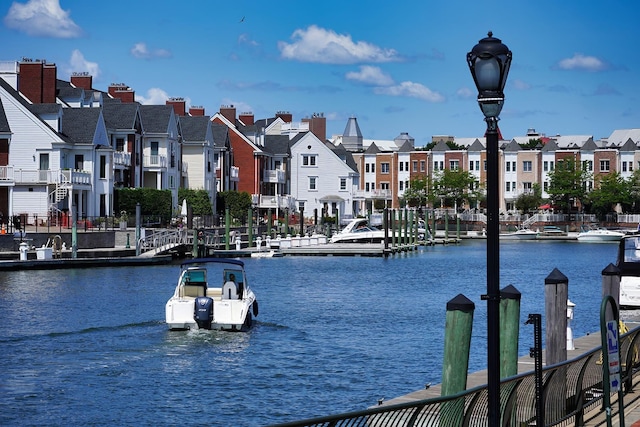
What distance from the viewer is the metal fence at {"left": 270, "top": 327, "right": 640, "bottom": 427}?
12.3m

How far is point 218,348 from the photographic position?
33469 mm

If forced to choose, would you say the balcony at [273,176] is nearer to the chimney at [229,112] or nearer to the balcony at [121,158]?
the chimney at [229,112]

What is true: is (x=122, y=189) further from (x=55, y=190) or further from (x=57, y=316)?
(x=57, y=316)

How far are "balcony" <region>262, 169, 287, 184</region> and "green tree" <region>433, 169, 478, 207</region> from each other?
1147 inches

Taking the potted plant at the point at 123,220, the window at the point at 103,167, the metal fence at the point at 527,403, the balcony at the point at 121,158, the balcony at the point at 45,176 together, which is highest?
the balcony at the point at 121,158

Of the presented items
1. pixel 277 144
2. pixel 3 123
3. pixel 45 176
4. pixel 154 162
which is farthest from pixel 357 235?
pixel 3 123

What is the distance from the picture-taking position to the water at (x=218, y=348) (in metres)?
25.2

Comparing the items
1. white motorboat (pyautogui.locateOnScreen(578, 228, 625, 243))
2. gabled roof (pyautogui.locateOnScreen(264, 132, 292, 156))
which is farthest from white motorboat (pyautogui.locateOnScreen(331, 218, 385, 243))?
white motorboat (pyautogui.locateOnScreen(578, 228, 625, 243))

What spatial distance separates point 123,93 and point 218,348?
71.0 metres

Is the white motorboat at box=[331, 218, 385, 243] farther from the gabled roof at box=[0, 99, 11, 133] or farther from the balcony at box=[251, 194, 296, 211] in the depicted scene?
the gabled roof at box=[0, 99, 11, 133]

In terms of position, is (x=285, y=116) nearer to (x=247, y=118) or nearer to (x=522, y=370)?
(x=247, y=118)

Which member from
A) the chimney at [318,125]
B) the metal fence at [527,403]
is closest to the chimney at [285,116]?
the chimney at [318,125]

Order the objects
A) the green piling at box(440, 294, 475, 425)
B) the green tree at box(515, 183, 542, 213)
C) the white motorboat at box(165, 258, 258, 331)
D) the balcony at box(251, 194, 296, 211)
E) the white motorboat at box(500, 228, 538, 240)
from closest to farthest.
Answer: the green piling at box(440, 294, 475, 425), the white motorboat at box(165, 258, 258, 331), the balcony at box(251, 194, 296, 211), the white motorboat at box(500, 228, 538, 240), the green tree at box(515, 183, 542, 213)

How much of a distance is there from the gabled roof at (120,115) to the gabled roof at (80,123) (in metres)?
6.07
